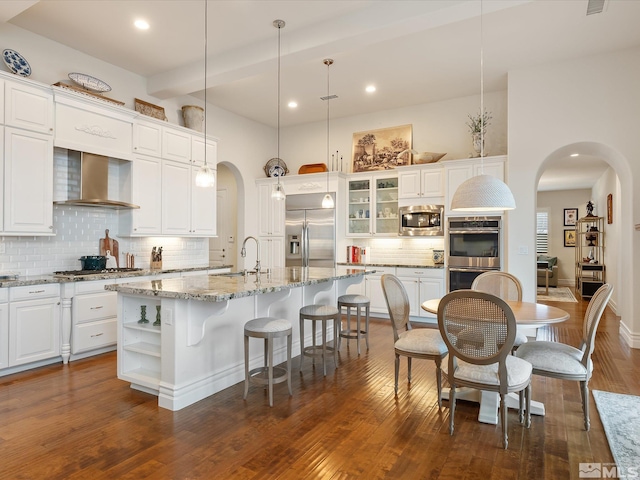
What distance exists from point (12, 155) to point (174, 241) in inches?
93.8

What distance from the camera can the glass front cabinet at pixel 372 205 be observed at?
6781 millimetres

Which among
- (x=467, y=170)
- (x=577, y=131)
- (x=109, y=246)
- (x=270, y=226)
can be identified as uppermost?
(x=577, y=131)

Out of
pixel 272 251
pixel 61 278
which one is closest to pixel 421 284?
pixel 272 251

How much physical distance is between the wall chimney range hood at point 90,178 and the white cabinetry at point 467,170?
4455mm

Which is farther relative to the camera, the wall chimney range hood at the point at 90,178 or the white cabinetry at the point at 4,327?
the wall chimney range hood at the point at 90,178

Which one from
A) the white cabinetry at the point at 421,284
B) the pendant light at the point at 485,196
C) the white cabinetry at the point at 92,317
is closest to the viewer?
the pendant light at the point at 485,196

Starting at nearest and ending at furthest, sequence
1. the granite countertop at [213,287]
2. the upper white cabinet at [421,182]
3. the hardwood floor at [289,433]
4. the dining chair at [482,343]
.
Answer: the hardwood floor at [289,433] < the dining chair at [482,343] < the granite countertop at [213,287] < the upper white cabinet at [421,182]

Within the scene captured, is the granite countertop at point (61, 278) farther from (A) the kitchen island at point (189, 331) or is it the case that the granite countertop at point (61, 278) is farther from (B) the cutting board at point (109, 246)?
(A) the kitchen island at point (189, 331)

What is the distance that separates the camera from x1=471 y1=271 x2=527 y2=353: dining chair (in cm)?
383

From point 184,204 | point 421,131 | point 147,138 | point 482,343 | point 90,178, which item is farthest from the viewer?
point 421,131

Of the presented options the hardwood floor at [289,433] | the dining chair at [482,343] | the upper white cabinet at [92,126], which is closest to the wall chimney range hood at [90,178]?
the upper white cabinet at [92,126]

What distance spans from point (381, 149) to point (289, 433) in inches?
213

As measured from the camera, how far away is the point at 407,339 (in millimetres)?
3256

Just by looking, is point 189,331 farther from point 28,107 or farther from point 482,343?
point 28,107
